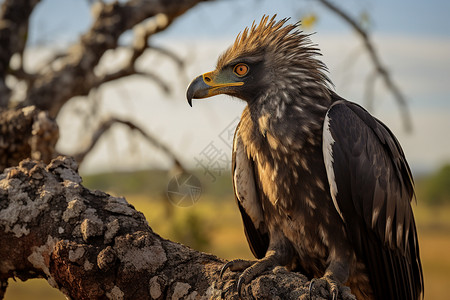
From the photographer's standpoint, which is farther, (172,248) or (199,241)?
(199,241)

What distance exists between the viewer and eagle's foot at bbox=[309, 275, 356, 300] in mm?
2568

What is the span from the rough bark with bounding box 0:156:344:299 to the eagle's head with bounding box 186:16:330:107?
1.06 metres

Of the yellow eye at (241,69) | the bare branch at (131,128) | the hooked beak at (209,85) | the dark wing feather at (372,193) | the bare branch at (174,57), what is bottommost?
the dark wing feather at (372,193)

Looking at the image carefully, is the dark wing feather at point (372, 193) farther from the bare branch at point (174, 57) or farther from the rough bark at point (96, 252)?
the bare branch at point (174, 57)

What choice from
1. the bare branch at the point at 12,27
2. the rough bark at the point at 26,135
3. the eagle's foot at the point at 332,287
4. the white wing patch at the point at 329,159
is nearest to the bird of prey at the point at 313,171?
the white wing patch at the point at 329,159

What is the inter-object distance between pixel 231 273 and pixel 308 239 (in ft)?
2.60

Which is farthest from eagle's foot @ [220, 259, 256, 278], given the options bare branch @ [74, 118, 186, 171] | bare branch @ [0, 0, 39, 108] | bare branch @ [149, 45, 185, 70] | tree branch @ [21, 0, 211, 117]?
bare branch @ [149, 45, 185, 70]

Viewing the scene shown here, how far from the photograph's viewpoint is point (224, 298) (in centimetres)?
243

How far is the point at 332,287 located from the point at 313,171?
2.47ft

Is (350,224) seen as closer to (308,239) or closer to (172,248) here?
(308,239)

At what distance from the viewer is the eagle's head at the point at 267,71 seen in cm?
326

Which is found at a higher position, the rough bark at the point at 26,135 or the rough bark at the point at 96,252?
the rough bark at the point at 26,135

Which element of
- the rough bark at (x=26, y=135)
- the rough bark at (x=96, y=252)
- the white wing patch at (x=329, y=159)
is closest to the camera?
the rough bark at (x=96, y=252)

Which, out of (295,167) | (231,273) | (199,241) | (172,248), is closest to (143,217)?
(172,248)
